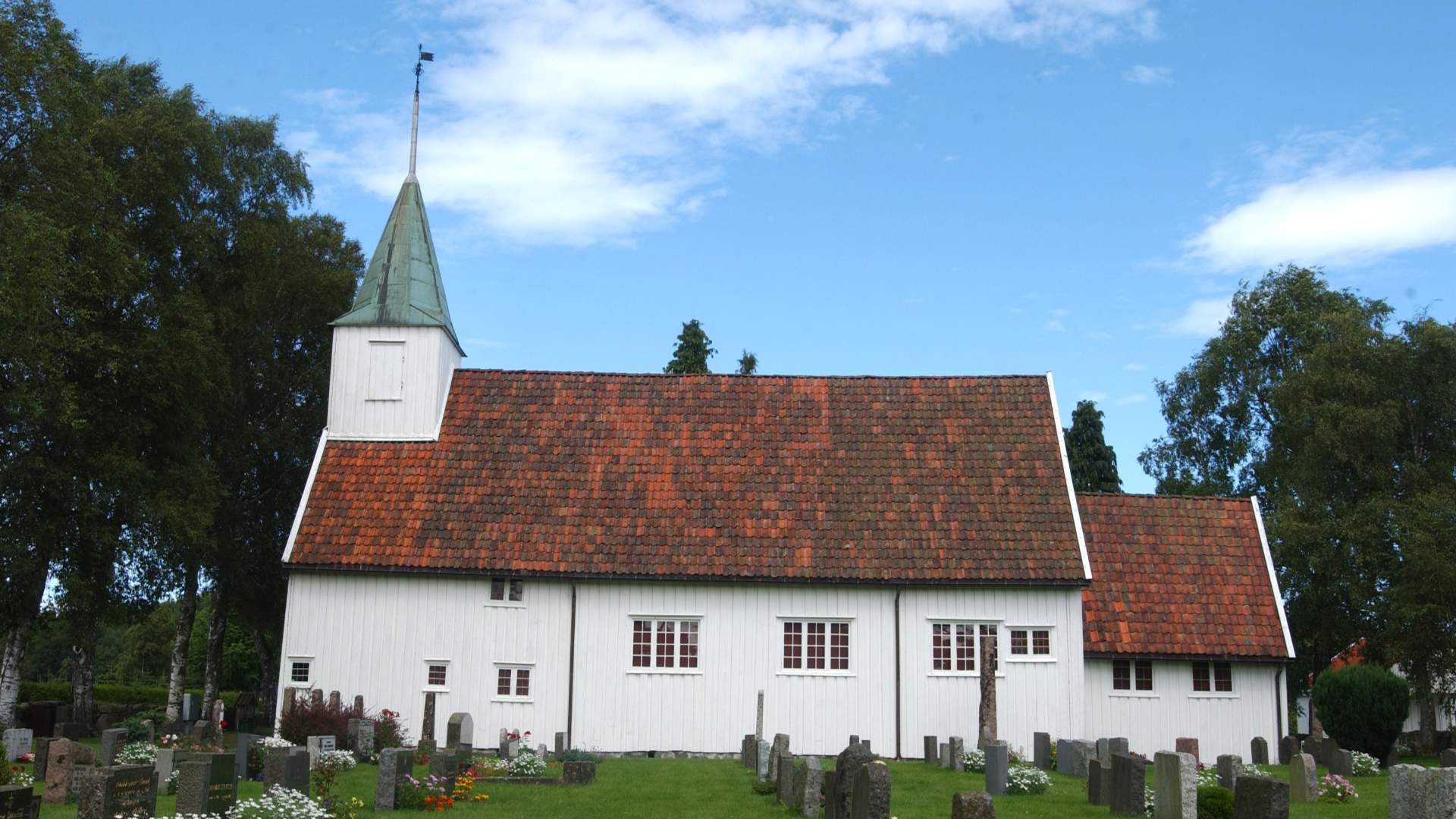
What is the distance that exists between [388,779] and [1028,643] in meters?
14.8

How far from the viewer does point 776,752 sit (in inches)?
789

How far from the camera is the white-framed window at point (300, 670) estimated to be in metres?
27.5

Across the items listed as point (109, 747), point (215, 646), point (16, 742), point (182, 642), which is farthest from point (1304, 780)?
point (215, 646)

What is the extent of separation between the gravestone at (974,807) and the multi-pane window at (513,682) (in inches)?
634

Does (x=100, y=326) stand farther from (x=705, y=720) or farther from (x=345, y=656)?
(x=705, y=720)

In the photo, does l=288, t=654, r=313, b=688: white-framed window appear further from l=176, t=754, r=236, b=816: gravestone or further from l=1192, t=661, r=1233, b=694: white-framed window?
l=1192, t=661, r=1233, b=694: white-framed window

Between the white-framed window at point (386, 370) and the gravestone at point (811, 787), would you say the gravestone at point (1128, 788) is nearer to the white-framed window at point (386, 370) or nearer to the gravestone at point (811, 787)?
the gravestone at point (811, 787)

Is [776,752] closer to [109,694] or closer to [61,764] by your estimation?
[61,764]

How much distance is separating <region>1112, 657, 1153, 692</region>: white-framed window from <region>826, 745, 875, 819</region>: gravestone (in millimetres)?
13893

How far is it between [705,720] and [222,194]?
18.8m

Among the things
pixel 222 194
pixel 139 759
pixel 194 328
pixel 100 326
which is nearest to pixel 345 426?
pixel 194 328

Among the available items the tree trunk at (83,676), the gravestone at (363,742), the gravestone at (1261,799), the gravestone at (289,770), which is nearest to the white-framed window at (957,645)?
the gravestone at (363,742)

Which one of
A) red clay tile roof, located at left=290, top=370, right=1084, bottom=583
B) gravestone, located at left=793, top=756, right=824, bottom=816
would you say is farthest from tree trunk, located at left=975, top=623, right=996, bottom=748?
gravestone, located at left=793, top=756, right=824, bottom=816

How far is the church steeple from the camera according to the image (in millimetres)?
30484
